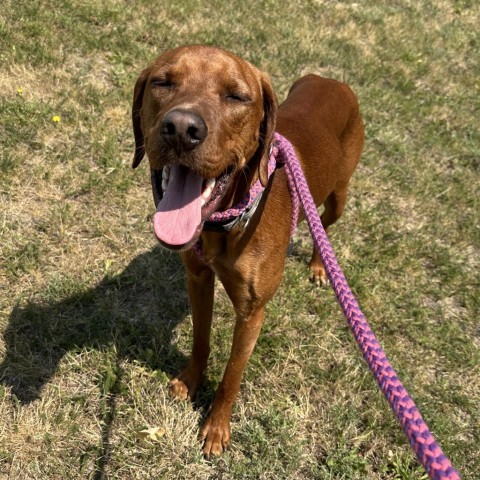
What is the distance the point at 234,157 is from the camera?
2131 mm

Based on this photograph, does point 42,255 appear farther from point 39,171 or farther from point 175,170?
point 175,170

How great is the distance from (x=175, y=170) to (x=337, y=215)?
2411 mm

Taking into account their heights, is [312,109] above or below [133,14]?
above

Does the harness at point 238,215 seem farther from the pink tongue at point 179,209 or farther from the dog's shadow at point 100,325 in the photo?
the dog's shadow at point 100,325

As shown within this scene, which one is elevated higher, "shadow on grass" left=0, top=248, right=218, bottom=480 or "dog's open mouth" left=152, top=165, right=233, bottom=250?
"dog's open mouth" left=152, top=165, right=233, bottom=250

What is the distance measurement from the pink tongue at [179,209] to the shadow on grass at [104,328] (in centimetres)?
147

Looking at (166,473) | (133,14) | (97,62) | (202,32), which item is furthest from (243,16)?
(166,473)

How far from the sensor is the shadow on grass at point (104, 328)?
9.86 ft

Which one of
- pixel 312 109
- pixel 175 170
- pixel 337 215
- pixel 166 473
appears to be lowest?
pixel 166 473

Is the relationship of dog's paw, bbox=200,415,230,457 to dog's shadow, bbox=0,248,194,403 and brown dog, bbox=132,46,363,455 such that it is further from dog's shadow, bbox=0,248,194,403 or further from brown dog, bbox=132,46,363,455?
dog's shadow, bbox=0,248,194,403

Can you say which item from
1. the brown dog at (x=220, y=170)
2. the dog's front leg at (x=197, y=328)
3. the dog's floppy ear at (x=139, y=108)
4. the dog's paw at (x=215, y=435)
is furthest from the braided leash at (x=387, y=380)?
the dog's paw at (x=215, y=435)

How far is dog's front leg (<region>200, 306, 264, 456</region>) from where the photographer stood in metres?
2.71

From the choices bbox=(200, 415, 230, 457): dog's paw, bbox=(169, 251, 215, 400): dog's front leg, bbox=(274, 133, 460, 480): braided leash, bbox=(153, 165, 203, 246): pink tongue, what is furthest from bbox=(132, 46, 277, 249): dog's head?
bbox=(200, 415, 230, 457): dog's paw

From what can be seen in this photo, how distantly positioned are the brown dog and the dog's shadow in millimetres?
→ 357
